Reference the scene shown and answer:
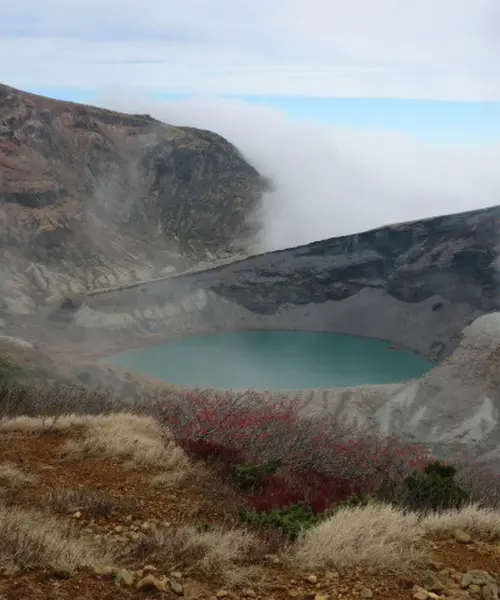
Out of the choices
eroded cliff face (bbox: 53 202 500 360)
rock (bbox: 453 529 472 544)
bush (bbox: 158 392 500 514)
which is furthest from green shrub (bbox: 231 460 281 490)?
eroded cliff face (bbox: 53 202 500 360)

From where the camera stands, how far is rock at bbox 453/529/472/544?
7949 millimetres

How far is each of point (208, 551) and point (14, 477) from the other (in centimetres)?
384

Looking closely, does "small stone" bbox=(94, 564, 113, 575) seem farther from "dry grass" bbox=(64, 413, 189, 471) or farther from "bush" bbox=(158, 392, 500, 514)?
"dry grass" bbox=(64, 413, 189, 471)

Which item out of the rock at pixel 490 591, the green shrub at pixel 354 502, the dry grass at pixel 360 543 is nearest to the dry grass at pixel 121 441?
the green shrub at pixel 354 502

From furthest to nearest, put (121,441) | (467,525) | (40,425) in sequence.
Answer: (40,425), (121,441), (467,525)

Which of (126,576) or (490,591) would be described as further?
(490,591)

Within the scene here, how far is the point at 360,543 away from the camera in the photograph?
7.00 metres

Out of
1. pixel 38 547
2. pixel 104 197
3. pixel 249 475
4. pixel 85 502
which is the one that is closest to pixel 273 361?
pixel 104 197

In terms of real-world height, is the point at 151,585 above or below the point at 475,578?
below

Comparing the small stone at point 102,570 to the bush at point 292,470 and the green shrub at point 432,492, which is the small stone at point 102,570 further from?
the green shrub at point 432,492

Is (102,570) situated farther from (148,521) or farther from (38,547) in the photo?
(148,521)

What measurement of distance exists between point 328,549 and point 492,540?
2.86m

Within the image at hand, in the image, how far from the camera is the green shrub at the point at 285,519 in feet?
25.3

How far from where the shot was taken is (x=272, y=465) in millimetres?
11219
